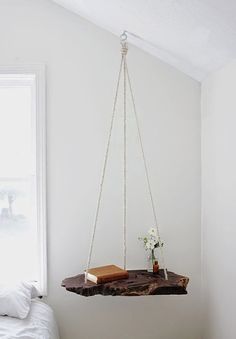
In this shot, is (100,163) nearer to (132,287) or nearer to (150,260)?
(150,260)

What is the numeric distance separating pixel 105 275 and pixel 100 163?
84 centimetres

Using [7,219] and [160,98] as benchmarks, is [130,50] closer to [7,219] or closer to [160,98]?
[160,98]

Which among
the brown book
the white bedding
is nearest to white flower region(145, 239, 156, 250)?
the brown book

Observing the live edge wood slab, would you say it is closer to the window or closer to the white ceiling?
the window

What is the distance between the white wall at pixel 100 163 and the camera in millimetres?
2947

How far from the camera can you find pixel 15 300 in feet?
8.39

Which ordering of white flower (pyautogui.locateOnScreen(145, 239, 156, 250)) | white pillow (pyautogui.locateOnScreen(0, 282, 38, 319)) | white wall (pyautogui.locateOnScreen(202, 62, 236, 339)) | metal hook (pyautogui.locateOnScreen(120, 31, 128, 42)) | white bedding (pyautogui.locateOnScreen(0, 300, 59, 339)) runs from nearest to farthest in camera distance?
white bedding (pyautogui.locateOnScreen(0, 300, 59, 339)), white wall (pyautogui.locateOnScreen(202, 62, 236, 339)), white pillow (pyautogui.locateOnScreen(0, 282, 38, 319)), metal hook (pyautogui.locateOnScreen(120, 31, 128, 42)), white flower (pyautogui.locateOnScreen(145, 239, 156, 250))

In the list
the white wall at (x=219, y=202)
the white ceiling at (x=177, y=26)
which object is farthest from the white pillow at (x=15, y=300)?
the white ceiling at (x=177, y=26)

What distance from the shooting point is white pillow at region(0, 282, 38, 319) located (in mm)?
2508

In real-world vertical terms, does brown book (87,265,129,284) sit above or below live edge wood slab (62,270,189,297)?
above

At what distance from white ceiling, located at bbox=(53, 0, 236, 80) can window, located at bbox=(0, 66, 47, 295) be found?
30.5 inches

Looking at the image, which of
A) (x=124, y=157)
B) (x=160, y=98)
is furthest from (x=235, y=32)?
(x=124, y=157)

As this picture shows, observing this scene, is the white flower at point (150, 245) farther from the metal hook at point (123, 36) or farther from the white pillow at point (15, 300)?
the metal hook at point (123, 36)

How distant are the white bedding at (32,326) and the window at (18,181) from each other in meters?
A: 0.34
